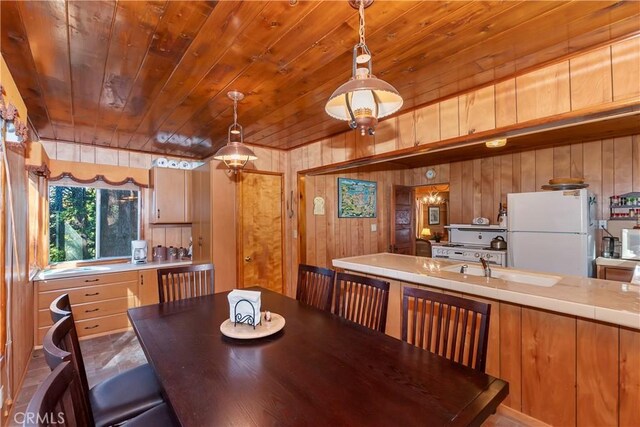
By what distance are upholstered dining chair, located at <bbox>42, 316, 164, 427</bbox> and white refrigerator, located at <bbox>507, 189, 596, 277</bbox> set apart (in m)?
3.67

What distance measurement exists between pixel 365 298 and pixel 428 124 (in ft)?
5.01

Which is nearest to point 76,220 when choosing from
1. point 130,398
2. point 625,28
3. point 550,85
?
point 130,398

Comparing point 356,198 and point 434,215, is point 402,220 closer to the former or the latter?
point 356,198

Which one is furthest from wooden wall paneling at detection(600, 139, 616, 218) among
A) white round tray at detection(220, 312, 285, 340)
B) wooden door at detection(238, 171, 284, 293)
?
white round tray at detection(220, 312, 285, 340)

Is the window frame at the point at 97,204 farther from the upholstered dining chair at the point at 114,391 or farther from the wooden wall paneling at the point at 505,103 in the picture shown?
the wooden wall paneling at the point at 505,103

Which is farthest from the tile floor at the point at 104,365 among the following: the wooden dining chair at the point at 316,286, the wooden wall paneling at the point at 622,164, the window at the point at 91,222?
the wooden wall paneling at the point at 622,164

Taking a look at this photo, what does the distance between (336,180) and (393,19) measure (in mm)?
3224

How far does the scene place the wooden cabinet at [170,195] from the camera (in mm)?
3902

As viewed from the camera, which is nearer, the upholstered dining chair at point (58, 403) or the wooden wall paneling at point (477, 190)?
the upholstered dining chair at point (58, 403)

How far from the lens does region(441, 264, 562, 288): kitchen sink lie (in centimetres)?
212

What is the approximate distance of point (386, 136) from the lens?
2.82 m

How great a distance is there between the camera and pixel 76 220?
3748 mm

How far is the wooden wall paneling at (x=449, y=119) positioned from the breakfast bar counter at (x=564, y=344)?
1097mm

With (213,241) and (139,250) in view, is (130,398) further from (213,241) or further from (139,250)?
(139,250)
